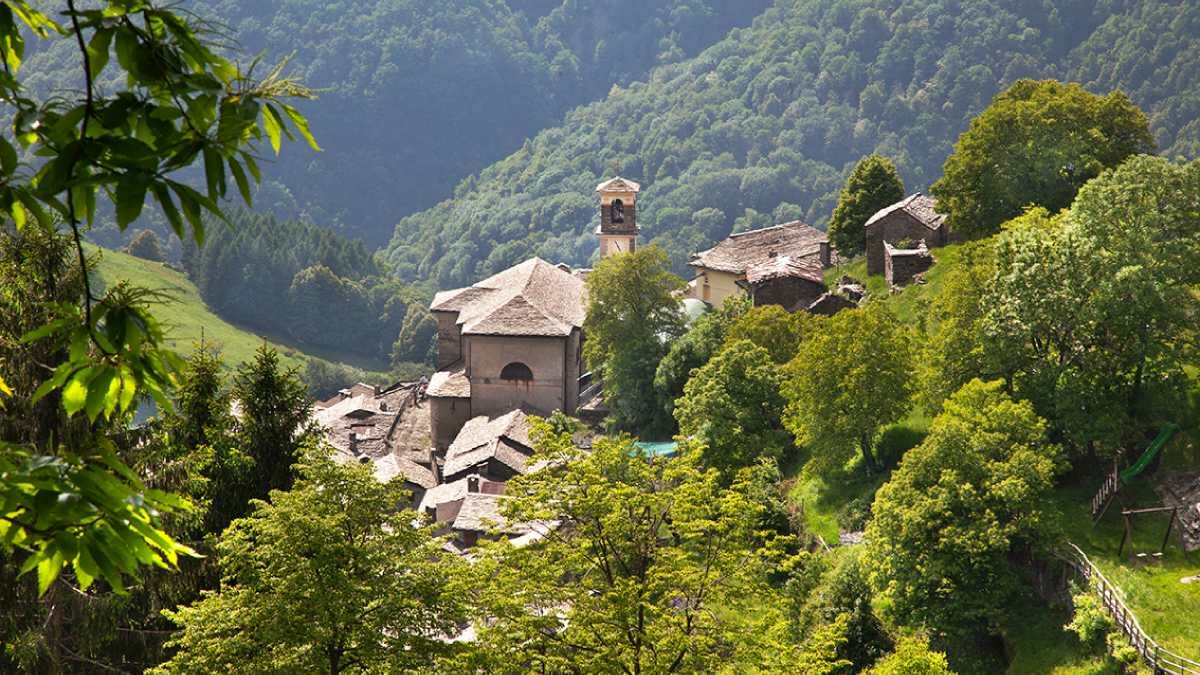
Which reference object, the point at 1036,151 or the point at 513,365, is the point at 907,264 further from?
the point at 513,365

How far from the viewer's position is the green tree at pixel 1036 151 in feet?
157

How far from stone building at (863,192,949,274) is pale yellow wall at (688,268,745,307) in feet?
25.4

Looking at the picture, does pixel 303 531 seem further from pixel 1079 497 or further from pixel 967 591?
pixel 1079 497

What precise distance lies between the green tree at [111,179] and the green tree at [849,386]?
34659 mm

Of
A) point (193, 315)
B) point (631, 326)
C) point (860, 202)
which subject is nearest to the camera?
point (631, 326)

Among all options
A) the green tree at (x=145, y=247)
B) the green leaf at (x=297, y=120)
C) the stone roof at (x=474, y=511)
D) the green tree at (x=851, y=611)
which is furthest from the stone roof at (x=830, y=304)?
the green tree at (x=145, y=247)

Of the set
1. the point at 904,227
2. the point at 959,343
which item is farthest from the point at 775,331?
the point at 959,343

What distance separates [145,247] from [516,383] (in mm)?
93668

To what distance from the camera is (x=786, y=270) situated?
5788cm

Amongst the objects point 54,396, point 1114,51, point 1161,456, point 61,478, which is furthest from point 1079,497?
point 1114,51

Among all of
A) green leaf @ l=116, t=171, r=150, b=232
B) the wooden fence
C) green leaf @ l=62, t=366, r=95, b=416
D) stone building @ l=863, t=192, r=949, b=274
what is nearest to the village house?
stone building @ l=863, t=192, r=949, b=274

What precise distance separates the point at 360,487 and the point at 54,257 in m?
4.54

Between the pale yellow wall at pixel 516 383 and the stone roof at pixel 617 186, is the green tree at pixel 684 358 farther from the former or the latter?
the stone roof at pixel 617 186

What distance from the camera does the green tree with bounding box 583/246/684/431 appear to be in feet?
180
